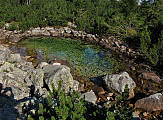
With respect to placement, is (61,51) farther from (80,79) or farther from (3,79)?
(3,79)

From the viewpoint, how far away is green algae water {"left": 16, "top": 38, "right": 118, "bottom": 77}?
13991mm

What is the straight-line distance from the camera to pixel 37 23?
30219mm

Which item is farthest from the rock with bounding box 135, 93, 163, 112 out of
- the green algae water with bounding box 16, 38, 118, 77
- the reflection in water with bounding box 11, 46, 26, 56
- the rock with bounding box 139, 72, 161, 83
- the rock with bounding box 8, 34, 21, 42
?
the rock with bounding box 8, 34, 21, 42

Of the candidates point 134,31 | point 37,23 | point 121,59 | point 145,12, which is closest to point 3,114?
point 121,59

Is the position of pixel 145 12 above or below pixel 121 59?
above

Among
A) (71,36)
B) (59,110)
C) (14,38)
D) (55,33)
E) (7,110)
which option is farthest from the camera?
(55,33)

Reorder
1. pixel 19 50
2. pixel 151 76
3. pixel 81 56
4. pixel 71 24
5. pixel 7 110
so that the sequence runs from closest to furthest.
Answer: pixel 7 110
pixel 151 76
pixel 81 56
pixel 19 50
pixel 71 24

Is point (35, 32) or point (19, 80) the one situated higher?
point (35, 32)

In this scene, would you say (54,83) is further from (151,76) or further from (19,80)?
(151,76)

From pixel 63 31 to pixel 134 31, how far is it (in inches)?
597

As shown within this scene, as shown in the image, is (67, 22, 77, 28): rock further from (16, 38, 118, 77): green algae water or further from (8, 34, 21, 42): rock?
(8, 34, 21, 42): rock

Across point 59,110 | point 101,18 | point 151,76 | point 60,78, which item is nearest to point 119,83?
point 151,76

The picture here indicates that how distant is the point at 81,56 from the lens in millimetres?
17469

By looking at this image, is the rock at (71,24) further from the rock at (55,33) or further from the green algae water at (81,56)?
the green algae water at (81,56)
